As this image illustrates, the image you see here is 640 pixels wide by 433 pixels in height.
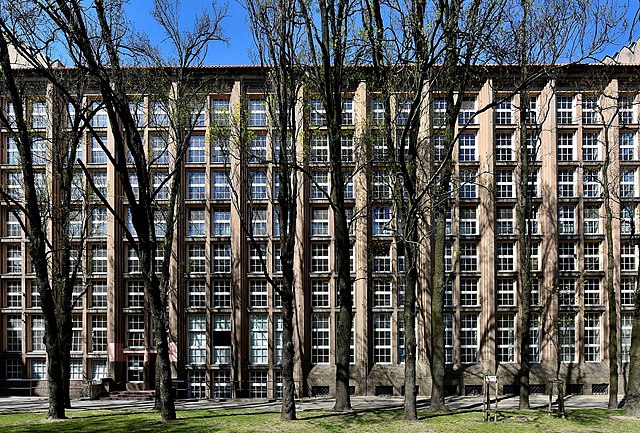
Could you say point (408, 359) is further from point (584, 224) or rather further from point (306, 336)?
point (584, 224)

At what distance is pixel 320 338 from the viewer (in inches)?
1351

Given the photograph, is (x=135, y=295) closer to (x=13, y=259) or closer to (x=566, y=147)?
(x=13, y=259)

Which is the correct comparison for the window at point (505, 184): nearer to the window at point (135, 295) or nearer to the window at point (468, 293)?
the window at point (468, 293)

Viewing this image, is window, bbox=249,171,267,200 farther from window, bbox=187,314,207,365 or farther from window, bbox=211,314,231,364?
window, bbox=187,314,207,365

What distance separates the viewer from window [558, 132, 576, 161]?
116 feet

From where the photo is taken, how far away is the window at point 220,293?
3503 cm

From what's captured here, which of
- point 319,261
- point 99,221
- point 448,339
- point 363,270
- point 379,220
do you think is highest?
point 99,221

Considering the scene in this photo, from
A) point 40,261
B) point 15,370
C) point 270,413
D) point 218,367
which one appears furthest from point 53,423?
point 15,370

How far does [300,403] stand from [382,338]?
259 inches

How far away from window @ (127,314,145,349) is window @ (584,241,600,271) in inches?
933

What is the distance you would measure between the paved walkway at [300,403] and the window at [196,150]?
12703 millimetres

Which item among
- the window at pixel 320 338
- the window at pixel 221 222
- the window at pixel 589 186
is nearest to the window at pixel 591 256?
the window at pixel 589 186

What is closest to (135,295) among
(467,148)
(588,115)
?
(467,148)

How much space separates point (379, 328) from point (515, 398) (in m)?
7.44
